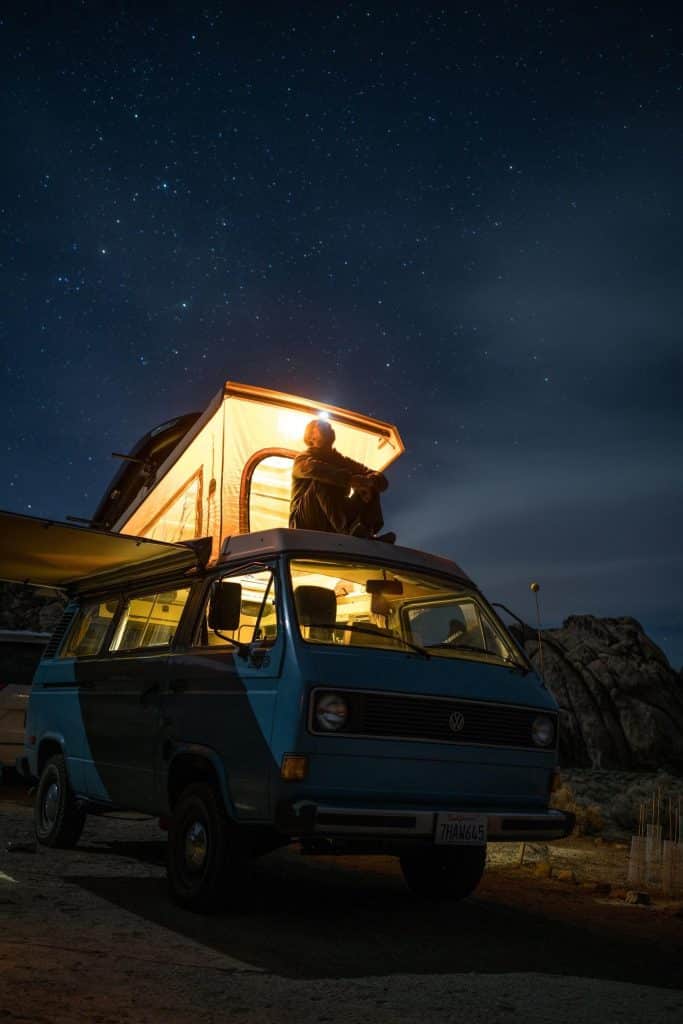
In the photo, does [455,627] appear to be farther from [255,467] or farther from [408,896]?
[255,467]

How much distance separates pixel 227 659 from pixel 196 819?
1008mm

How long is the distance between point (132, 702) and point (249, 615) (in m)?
1.27

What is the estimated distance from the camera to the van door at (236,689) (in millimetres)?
5301

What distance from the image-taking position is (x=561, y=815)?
587 centimetres

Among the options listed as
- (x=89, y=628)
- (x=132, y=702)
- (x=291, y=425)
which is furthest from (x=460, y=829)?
(x=291, y=425)

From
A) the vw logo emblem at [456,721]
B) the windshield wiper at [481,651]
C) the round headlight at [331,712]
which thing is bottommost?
the round headlight at [331,712]

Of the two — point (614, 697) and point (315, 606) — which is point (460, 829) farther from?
point (614, 697)

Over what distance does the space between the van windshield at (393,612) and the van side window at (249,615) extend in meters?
0.20

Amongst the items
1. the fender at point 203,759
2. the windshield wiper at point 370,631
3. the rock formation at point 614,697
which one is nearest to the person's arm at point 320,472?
the windshield wiper at point 370,631

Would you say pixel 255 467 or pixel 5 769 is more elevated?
pixel 255 467

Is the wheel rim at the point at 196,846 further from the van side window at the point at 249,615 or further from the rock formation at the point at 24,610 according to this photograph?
the rock formation at the point at 24,610

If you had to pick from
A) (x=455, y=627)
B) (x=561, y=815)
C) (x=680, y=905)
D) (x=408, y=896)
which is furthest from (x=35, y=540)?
(x=680, y=905)

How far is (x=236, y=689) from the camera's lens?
18.4ft

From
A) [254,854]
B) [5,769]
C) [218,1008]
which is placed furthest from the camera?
[5,769]
